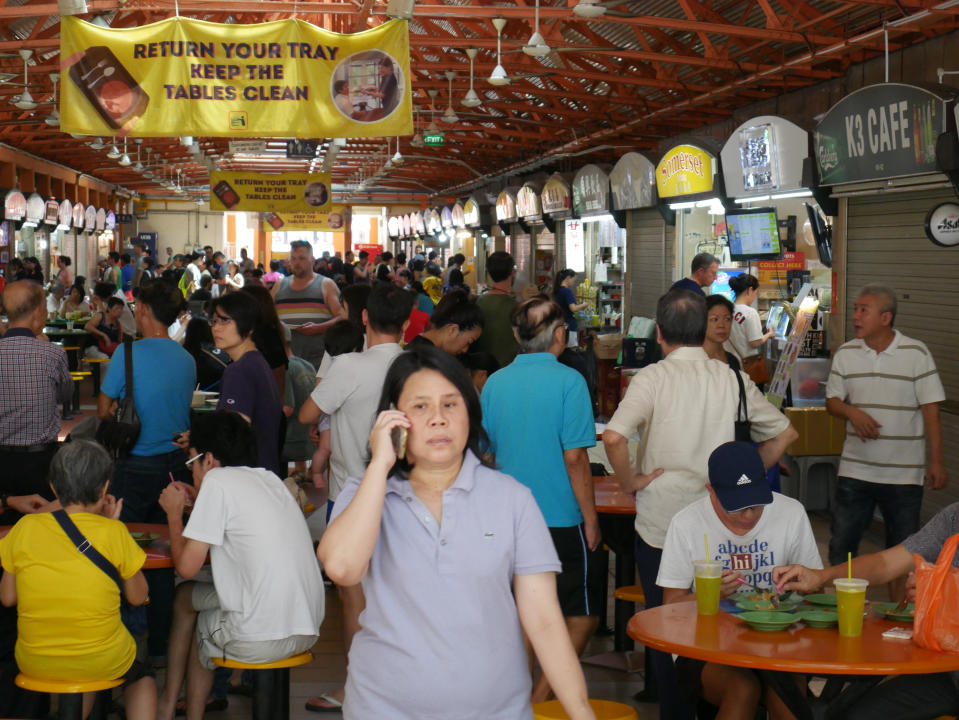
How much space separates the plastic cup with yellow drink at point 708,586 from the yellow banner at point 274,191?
17.2m

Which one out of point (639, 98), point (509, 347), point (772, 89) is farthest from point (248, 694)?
point (639, 98)

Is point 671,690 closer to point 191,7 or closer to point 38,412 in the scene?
point 38,412

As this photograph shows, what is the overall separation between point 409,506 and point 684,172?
32.6 feet

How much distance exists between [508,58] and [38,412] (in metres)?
9.89

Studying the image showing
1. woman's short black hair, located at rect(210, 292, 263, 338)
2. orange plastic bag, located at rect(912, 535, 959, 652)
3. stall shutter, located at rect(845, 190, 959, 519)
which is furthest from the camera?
stall shutter, located at rect(845, 190, 959, 519)

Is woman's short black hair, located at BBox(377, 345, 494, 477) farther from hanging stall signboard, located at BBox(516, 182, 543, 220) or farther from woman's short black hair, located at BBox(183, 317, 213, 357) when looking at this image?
hanging stall signboard, located at BBox(516, 182, 543, 220)

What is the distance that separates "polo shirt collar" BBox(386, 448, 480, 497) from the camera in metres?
2.45

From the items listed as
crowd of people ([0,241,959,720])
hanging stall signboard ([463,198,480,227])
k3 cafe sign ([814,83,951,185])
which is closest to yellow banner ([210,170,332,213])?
hanging stall signboard ([463,198,480,227])

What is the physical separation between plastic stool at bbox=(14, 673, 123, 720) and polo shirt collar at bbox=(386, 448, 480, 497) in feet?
5.90

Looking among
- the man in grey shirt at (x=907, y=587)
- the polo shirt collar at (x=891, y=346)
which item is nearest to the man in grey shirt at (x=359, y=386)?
the man in grey shirt at (x=907, y=587)

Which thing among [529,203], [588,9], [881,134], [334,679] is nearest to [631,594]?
[334,679]

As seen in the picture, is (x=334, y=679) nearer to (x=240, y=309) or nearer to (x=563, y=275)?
(x=240, y=309)

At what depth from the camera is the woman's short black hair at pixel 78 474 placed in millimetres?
3762

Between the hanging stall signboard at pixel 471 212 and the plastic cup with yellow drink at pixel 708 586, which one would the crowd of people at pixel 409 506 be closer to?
the plastic cup with yellow drink at pixel 708 586
